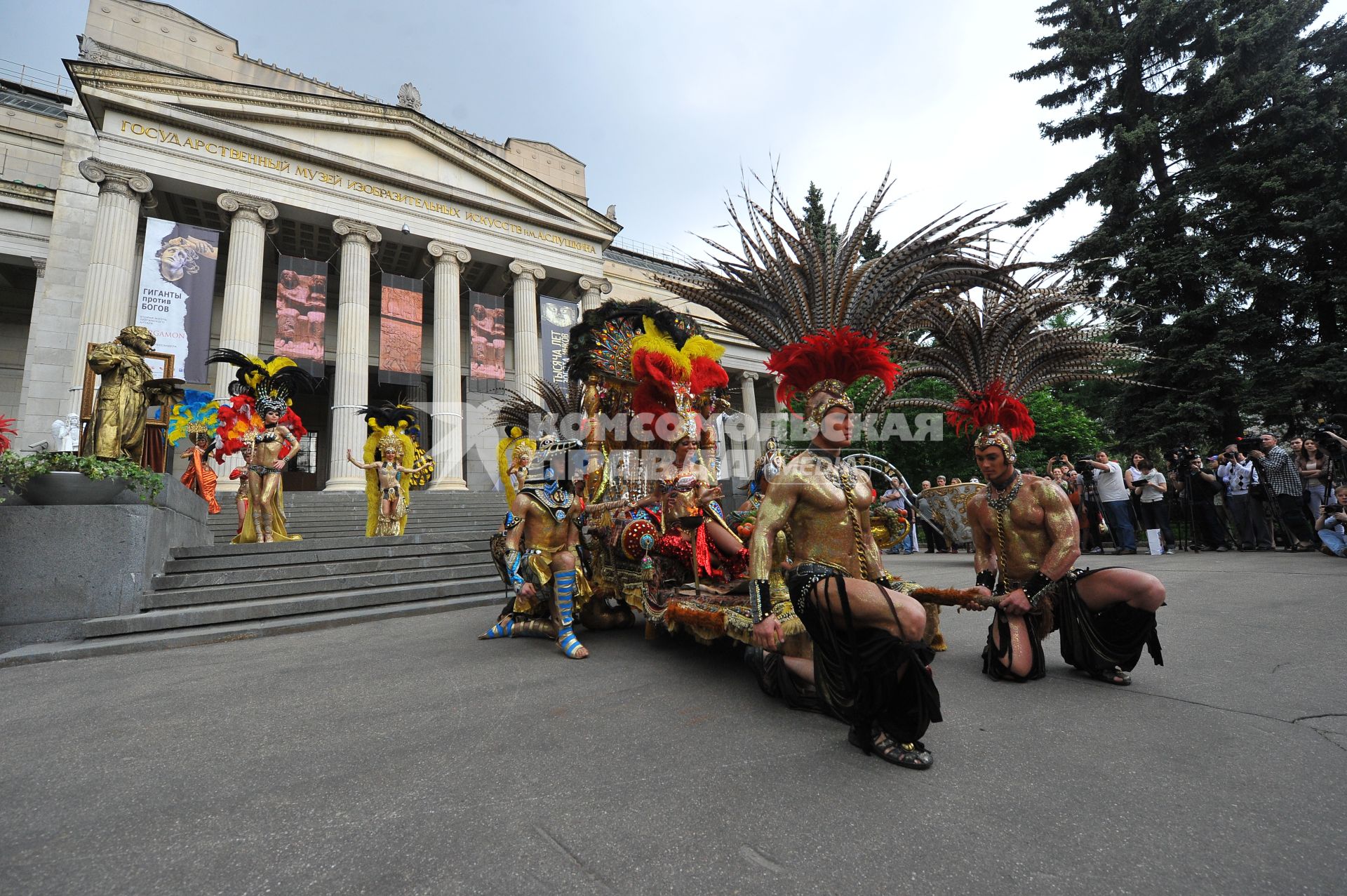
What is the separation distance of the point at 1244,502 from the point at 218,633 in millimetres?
15342

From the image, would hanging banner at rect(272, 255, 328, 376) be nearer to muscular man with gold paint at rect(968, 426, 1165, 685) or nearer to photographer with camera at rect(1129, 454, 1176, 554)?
muscular man with gold paint at rect(968, 426, 1165, 685)

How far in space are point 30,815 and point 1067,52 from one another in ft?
88.8

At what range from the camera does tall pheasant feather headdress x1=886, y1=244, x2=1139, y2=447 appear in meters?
4.09

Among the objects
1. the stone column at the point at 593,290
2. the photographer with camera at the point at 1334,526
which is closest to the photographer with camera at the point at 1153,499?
the photographer with camera at the point at 1334,526

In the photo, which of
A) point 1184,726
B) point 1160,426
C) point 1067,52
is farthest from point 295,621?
point 1067,52

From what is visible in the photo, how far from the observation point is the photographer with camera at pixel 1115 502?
974cm

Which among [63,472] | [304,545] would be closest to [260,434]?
[304,545]

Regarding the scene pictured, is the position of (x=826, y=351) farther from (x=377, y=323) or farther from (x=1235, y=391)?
(x=377, y=323)

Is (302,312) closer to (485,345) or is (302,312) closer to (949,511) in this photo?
(485,345)

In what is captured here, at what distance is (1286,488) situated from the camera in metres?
9.09

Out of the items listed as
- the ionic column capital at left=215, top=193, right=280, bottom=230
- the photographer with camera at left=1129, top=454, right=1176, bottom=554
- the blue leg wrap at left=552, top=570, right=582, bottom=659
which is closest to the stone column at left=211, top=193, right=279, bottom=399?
the ionic column capital at left=215, top=193, right=280, bottom=230

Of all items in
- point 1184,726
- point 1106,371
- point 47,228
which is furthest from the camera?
point 47,228

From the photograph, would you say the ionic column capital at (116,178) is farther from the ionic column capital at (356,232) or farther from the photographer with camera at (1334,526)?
the photographer with camera at (1334,526)

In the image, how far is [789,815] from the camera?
1965 millimetres
